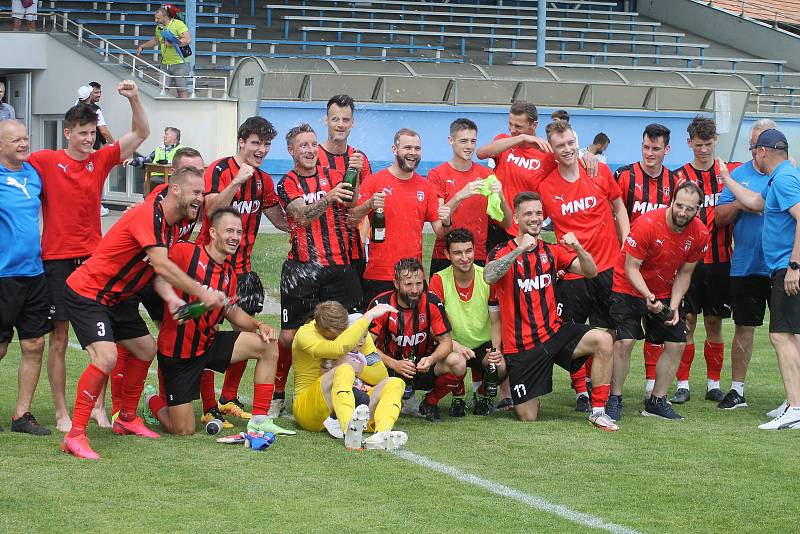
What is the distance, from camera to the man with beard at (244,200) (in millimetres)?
8148

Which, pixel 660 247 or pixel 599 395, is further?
pixel 660 247

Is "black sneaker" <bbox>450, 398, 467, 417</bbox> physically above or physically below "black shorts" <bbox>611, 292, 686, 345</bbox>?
below

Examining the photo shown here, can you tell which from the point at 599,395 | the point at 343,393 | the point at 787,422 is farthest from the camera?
the point at 599,395

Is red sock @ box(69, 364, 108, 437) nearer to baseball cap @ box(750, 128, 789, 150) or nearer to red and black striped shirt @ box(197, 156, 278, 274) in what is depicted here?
red and black striped shirt @ box(197, 156, 278, 274)

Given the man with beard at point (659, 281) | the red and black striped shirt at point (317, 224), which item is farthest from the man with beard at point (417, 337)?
the man with beard at point (659, 281)

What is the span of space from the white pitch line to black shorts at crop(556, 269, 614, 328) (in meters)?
2.38

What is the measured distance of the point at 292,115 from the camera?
2050 centimetres

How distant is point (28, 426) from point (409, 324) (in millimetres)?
2634

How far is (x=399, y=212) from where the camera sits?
28.5ft

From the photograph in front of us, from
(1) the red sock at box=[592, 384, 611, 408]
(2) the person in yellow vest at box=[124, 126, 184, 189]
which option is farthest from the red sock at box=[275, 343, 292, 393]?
(2) the person in yellow vest at box=[124, 126, 184, 189]

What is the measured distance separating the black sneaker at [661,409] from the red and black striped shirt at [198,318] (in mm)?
3159

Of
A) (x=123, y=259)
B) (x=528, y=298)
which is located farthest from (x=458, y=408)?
(x=123, y=259)

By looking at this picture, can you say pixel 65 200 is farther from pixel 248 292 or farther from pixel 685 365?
pixel 685 365

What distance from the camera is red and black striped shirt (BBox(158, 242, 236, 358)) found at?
7.56 meters
